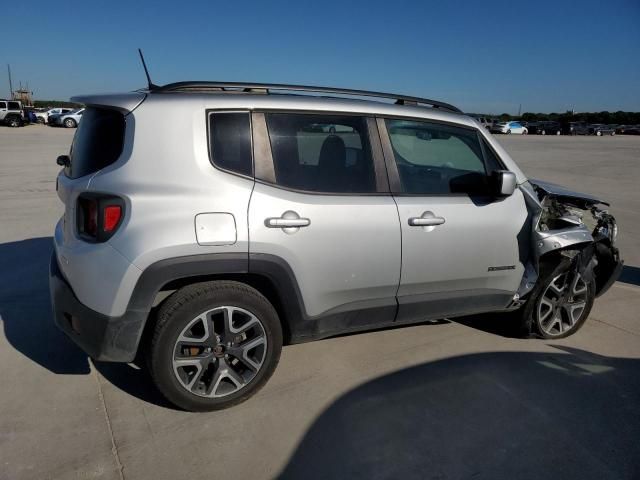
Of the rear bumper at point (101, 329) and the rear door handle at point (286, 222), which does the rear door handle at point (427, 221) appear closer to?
the rear door handle at point (286, 222)

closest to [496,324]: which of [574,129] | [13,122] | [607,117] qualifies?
[13,122]

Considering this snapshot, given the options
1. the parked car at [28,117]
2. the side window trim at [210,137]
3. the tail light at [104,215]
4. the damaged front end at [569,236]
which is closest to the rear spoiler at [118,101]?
the side window trim at [210,137]

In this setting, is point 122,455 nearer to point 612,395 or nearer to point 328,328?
point 328,328

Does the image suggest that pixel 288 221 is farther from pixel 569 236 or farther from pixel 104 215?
pixel 569 236

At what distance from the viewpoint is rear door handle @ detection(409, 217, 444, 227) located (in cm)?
308

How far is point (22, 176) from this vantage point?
1131 cm

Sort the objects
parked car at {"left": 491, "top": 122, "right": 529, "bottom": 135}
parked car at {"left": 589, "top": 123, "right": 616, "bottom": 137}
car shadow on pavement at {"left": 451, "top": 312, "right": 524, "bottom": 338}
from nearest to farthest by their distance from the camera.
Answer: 1. car shadow on pavement at {"left": 451, "top": 312, "right": 524, "bottom": 338}
2. parked car at {"left": 491, "top": 122, "right": 529, "bottom": 135}
3. parked car at {"left": 589, "top": 123, "right": 616, "bottom": 137}

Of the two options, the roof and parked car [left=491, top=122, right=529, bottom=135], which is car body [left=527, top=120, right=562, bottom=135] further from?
the roof

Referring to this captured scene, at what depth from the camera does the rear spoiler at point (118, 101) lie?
2625mm

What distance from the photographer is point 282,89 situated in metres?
3.05

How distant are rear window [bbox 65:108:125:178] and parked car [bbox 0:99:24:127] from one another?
3678 cm

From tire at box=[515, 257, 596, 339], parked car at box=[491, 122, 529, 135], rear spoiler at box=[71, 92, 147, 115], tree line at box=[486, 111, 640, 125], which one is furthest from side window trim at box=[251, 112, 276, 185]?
tree line at box=[486, 111, 640, 125]

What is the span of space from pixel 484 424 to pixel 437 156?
1.92 metres

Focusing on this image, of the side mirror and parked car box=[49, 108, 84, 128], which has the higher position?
parked car box=[49, 108, 84, 128]
